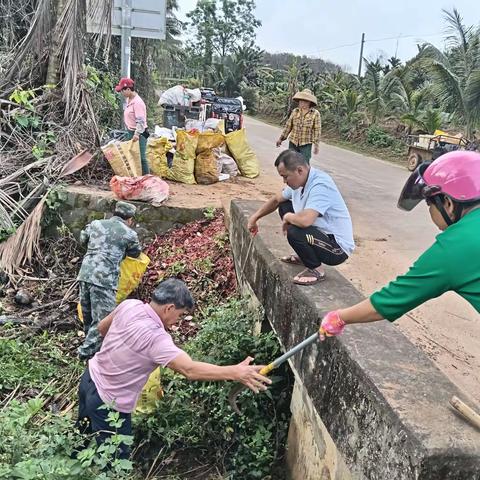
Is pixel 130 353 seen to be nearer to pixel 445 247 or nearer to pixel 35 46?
pixel 445 247

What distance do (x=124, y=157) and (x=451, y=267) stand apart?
6185 mm

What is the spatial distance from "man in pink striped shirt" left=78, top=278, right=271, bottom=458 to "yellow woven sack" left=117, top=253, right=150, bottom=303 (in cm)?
216

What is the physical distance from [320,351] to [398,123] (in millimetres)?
18740

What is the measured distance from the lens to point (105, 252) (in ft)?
15.7

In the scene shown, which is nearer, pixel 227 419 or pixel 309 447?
pixel 309 447

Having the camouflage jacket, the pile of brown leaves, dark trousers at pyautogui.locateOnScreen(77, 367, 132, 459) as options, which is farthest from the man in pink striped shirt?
the pile of brown leaves

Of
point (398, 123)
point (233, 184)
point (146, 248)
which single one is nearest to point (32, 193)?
point (146, 248)

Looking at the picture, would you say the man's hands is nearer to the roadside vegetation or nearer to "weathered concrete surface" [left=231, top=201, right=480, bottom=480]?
"weathered concrete surface" [left=231, top=201, right=480, bottom=480]

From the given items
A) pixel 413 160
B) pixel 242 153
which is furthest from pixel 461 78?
pixel 242 153

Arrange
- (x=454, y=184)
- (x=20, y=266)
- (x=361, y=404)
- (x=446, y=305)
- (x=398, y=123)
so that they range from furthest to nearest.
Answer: (x=398, y=123), (x=20, y=266), (x=446, y=305), (x=361, y=404), (x=454, y=184)

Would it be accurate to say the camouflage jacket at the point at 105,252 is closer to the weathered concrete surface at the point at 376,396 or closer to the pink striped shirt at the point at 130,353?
the pink striped shirt at the point at 130,353

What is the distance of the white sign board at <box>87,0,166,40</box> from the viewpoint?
799 cm

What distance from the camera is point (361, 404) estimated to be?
2.26 metres

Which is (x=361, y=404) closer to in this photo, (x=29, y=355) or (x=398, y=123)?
(x=29, y=355)
